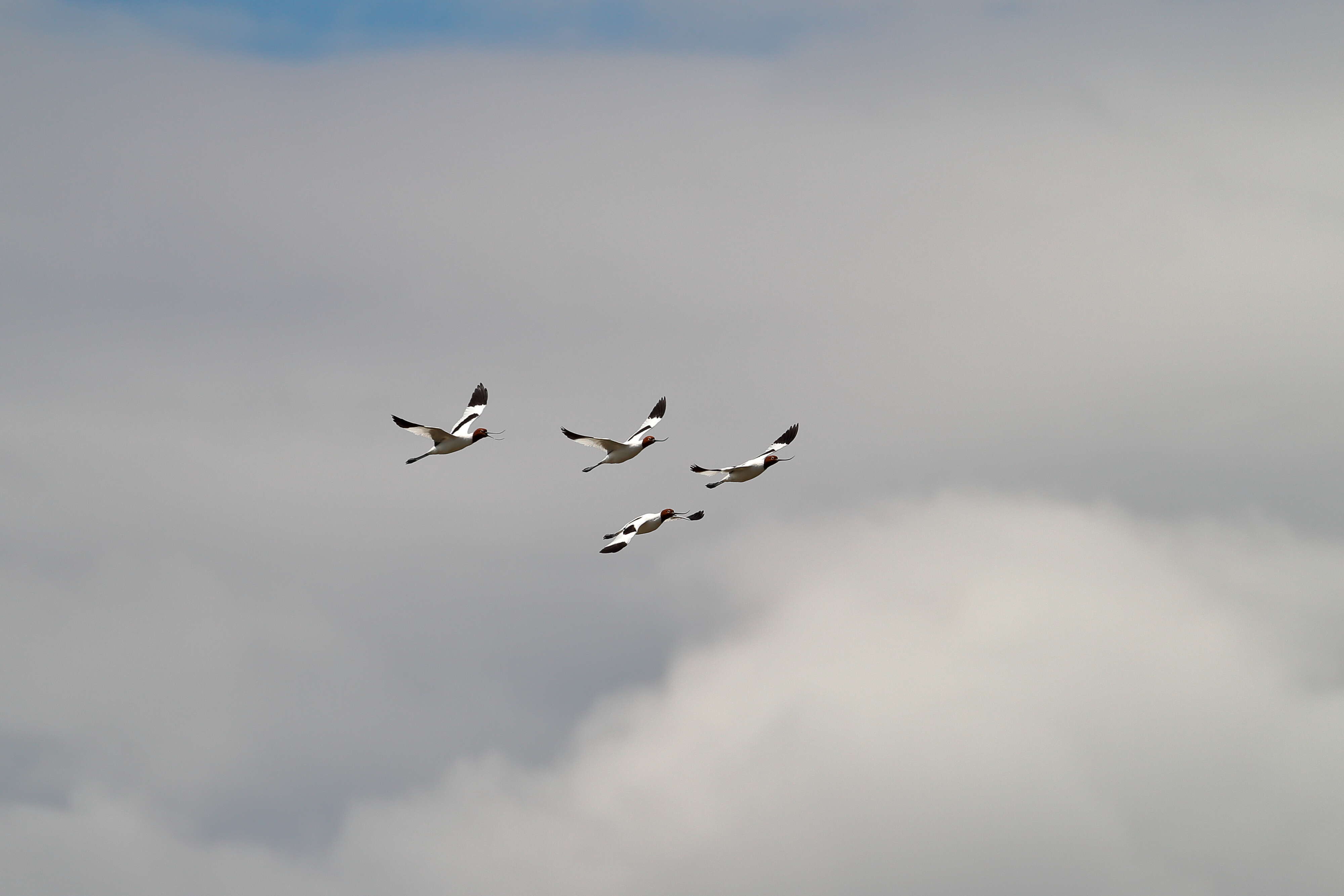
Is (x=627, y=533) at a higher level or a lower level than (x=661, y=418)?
lower

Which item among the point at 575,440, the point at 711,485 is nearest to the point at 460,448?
the point at 575,440

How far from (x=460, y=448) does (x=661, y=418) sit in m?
9.82

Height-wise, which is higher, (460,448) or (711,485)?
(460,448)

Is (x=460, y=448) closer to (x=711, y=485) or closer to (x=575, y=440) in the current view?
(x=575, y=440)

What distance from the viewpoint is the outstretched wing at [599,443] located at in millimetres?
79375

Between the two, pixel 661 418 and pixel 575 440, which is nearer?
pixel 575 440

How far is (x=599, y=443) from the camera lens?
80750 millimetres

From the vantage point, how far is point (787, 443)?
286 ft

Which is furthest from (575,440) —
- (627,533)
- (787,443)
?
(787,443)

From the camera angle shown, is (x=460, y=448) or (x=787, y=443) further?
(x=787, y=443)

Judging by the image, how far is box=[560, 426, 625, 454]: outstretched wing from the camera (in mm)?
79375

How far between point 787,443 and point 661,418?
6.11m

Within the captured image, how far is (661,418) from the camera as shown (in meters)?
85.9

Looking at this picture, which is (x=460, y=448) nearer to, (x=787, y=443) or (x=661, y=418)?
(x=661, y=418)
